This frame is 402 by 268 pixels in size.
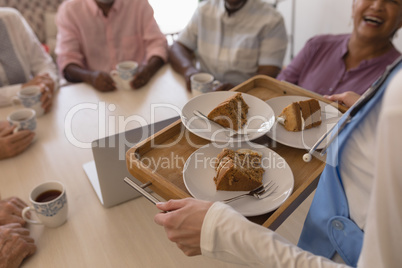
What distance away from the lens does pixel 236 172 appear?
66 cm

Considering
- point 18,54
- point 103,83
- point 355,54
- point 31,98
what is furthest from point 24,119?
point 355,54

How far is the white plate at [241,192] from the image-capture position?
25.7 inches

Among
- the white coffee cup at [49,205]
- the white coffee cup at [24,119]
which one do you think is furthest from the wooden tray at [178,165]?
the white coffee cup at [24,119]

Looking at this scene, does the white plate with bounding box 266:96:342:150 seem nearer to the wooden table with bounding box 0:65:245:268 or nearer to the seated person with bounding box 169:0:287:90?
the wooden table with bounding box 0:65:245:268

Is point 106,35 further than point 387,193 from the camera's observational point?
Yes

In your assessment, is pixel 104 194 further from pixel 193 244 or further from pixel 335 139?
pixel 335 139

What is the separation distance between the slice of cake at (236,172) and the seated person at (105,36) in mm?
1068

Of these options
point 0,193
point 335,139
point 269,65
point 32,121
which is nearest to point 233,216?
point 335,139

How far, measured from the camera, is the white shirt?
353mm

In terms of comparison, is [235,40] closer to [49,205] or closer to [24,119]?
[24,119]

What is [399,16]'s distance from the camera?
1247 millimetres

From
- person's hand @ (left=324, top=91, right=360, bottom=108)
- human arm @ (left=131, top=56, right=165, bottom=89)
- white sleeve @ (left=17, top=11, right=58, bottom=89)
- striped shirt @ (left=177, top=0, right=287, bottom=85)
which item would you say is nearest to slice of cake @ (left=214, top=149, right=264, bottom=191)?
person's hand @ (left=324, top=91, right=360, bottom=108)

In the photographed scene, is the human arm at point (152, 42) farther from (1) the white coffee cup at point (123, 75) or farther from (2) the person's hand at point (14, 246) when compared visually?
(2) the person's hand at point (14, 246)

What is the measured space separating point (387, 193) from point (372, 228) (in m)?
0.06
